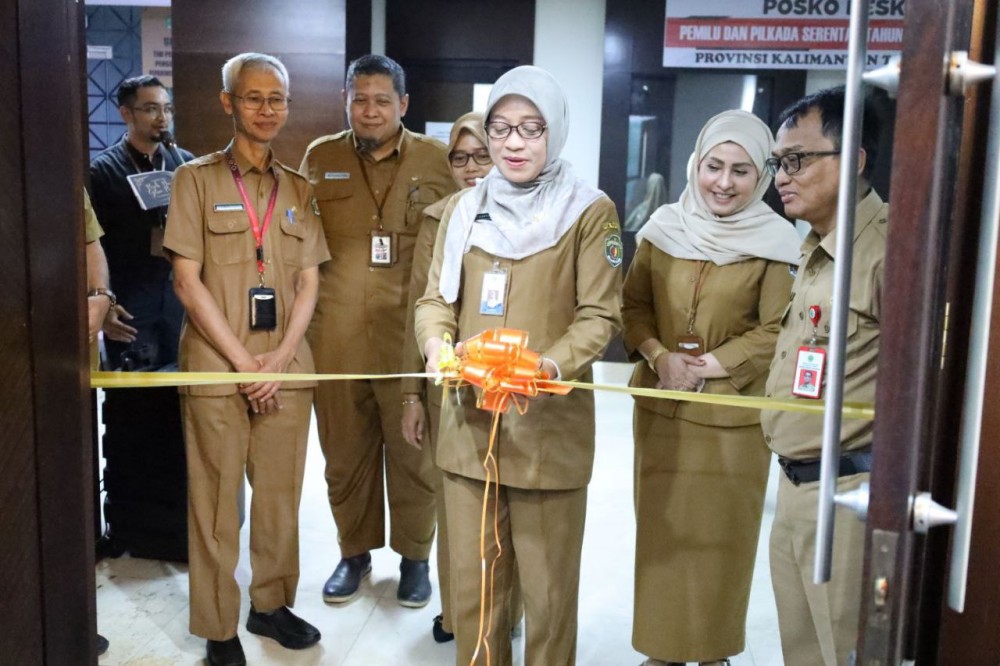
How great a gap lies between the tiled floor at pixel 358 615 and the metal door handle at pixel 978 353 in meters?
1.74

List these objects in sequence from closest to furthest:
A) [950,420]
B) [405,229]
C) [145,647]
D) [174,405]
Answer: [950,420]
[145,647]
[405,229]
[174,405]

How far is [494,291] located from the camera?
2104mm

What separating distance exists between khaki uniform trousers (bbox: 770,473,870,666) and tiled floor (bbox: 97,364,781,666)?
0.84 meters

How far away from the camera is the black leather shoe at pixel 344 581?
3045 millimetres

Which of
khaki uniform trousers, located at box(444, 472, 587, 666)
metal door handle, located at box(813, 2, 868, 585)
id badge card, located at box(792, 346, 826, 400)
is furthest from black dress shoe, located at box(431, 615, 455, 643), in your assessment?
A: metal door handle, located at box(813, 2, 868, 585)

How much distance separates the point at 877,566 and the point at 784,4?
5722 mm

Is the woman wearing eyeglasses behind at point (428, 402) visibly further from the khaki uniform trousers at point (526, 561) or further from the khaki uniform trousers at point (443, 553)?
the khaki uniform trousers at point (526, 561)

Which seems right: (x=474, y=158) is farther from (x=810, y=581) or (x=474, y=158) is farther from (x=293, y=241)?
(x=810, y=581)

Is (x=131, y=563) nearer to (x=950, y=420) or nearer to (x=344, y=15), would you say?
(x=950, y=420)

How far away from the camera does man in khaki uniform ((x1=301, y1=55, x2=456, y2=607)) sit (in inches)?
116

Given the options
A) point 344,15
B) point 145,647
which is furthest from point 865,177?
point 344,15

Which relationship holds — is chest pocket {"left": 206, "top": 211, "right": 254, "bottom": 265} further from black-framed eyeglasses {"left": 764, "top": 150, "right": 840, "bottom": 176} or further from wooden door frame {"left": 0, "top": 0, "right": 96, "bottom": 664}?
black-framed eyeglasses {"left": 764, "top": 150, "right": 840, "bottom": 176}

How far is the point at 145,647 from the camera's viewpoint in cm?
275

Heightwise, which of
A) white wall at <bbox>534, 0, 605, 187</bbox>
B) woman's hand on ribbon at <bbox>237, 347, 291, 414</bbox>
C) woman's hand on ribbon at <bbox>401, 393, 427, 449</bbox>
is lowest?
woman's hand on ribbon at <bbox>401, 393, 427, 449</bbox>
